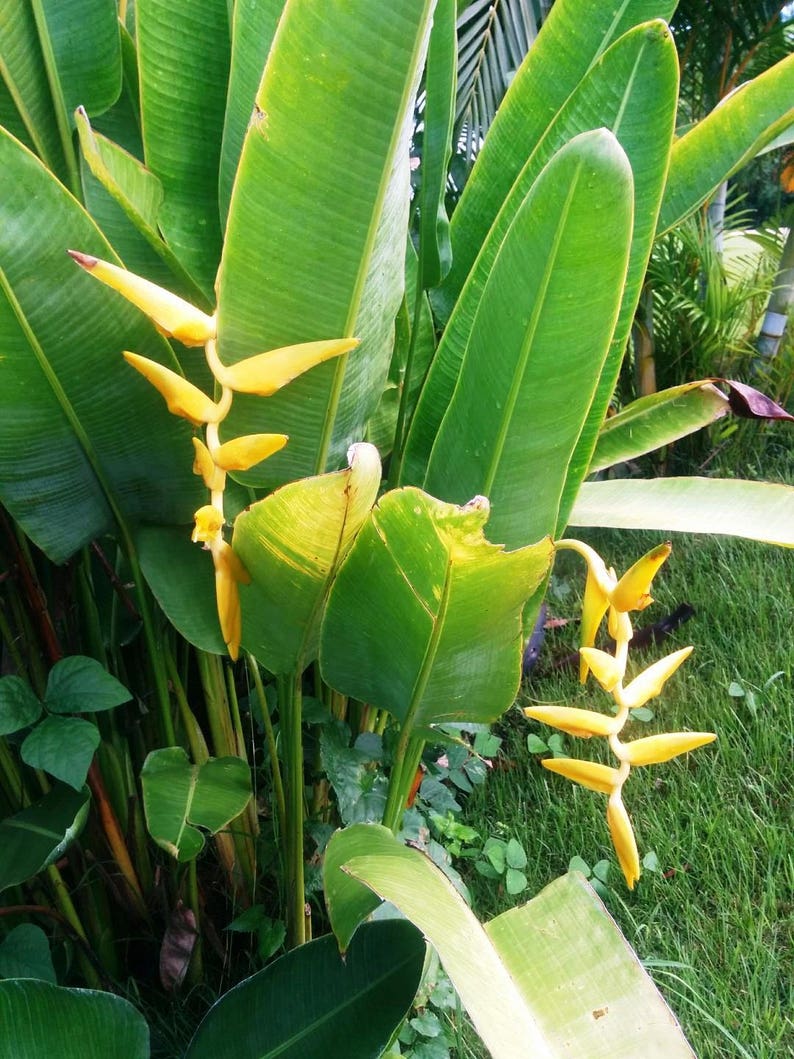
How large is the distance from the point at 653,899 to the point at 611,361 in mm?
827

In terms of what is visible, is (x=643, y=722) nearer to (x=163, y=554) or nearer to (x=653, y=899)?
(x=653, y=899)

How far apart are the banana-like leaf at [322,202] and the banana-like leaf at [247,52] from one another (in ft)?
0.35

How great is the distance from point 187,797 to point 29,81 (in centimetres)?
56

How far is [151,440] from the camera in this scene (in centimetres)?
59

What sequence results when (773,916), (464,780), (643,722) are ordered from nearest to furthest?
1. (773,916)
2. (464,780)
3. (643,722)

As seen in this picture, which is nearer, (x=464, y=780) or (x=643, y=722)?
(x=464, y=780)

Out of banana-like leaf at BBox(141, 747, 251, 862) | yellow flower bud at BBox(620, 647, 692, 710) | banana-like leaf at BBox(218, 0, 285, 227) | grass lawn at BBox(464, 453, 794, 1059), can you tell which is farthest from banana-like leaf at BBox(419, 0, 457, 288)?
grass lawn at BBox(464, 453, 794, 1059)

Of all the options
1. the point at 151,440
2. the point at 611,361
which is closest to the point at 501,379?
the point at 611,361

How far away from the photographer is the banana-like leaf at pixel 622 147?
507mm

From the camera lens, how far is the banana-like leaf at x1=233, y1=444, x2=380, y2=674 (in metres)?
0.44

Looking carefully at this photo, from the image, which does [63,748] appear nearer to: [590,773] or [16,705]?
[16,705]

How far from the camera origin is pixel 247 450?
0.44 m

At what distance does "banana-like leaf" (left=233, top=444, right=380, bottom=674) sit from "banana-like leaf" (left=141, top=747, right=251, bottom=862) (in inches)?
4.8

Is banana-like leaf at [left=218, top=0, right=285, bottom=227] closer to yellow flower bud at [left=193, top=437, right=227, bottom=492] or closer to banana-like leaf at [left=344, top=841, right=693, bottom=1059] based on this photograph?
yellow flower bud at [left=193, top=437, right=227, bottom=492]
